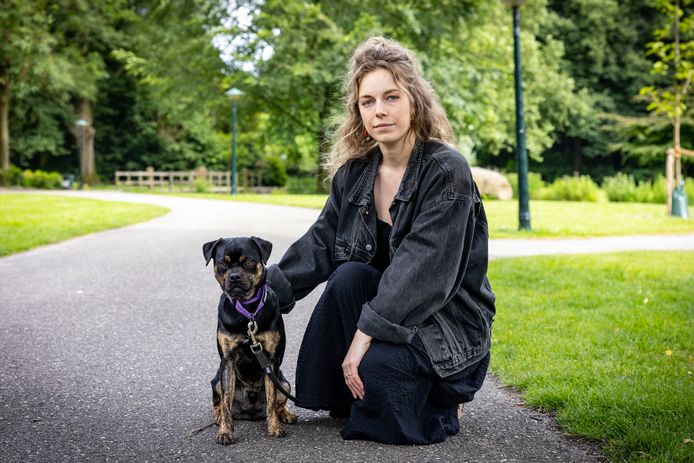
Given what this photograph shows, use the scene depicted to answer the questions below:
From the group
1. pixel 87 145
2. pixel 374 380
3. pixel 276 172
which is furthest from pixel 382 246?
pixel 87 145

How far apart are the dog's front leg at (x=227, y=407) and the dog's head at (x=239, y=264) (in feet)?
1.20

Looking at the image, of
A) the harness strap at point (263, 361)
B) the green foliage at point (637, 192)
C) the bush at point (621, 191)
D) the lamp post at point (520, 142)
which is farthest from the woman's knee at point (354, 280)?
the bush at point (621, 191)

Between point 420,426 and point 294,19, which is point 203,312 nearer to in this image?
point 420,426

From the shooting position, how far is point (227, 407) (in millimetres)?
3297

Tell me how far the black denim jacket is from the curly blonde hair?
101mm

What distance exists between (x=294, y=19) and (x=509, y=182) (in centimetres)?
1325

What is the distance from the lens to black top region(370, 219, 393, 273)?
352 centimetres

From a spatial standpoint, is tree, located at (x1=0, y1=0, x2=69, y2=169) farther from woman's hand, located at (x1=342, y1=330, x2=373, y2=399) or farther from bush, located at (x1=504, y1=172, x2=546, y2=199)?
woman's hand, located at (x1=342, y1=330, x2=373, y2=399)

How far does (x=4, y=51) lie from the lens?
1478 inches

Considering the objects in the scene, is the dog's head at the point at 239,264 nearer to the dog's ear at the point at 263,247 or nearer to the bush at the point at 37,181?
the dog's ear at the point at 263,247

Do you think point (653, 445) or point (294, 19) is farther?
point (294, 19)

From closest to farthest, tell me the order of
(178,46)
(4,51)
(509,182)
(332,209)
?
(332,209), (178,46), (509,182), (4,51)

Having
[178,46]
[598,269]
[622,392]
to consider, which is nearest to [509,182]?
[178,46]

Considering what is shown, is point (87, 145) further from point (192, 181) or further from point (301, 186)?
point (301, 186)
